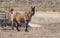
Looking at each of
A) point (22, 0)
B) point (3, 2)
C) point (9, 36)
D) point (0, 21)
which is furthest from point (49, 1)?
point (9, 36)

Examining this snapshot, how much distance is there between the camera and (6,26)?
54.0ft

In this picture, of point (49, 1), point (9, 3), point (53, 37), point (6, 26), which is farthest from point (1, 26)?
point (49, 1)

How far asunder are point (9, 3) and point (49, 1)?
17.9ft

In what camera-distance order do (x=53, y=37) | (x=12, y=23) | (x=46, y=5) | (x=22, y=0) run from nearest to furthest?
1. (x=53, y=37)
2. (x=12, y=23)
3. (x=46, y=5)
4. (x=22, y=0)

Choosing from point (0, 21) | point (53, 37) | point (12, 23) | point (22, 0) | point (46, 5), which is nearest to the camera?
point (53, 37)

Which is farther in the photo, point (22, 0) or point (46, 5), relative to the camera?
point (22, 0)

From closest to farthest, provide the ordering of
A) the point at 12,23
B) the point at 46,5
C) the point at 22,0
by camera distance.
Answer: the point at 12,23 → the point at 46,5 → the point at 22,0

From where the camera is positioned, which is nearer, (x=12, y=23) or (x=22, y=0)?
(x=12, y=23)

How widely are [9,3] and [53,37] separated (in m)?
23.5

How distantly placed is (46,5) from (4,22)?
18734 millimetres

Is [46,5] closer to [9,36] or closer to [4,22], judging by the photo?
[4,22]

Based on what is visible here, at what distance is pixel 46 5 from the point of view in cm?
3484

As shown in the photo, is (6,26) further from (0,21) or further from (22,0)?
(22,0)

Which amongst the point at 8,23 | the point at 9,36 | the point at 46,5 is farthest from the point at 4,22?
the point at 46,5
